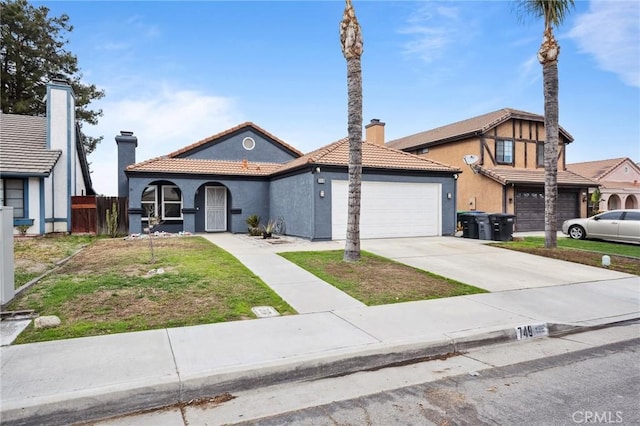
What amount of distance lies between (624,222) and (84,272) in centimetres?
1930

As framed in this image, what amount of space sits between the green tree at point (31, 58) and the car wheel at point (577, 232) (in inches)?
1331

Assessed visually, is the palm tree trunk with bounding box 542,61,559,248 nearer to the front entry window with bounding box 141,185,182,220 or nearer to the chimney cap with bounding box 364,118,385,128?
the chimney cap with bounding box 364,118,385,128

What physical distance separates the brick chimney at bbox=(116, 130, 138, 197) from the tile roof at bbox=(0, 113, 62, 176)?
10.6 ft

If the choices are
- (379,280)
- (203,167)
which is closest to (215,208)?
(203,167)

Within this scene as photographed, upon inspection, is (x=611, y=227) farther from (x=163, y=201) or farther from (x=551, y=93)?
(x=163, y=201)

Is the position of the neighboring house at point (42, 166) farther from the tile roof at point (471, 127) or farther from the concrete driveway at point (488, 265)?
the tile roof at point (471, 127)

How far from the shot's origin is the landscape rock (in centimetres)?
505

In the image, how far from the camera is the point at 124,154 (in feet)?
66.7

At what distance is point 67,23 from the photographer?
32.2m

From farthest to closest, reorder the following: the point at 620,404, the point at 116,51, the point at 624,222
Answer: the point at 624,222
the point at 116,51
the point at 620,404

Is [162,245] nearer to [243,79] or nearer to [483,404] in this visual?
[243,79]

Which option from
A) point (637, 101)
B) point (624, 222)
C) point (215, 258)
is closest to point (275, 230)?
point (215, 258)

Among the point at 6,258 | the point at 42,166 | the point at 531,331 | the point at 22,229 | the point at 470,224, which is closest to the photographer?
the point at 531,331

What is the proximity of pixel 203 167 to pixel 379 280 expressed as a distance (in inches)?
520
